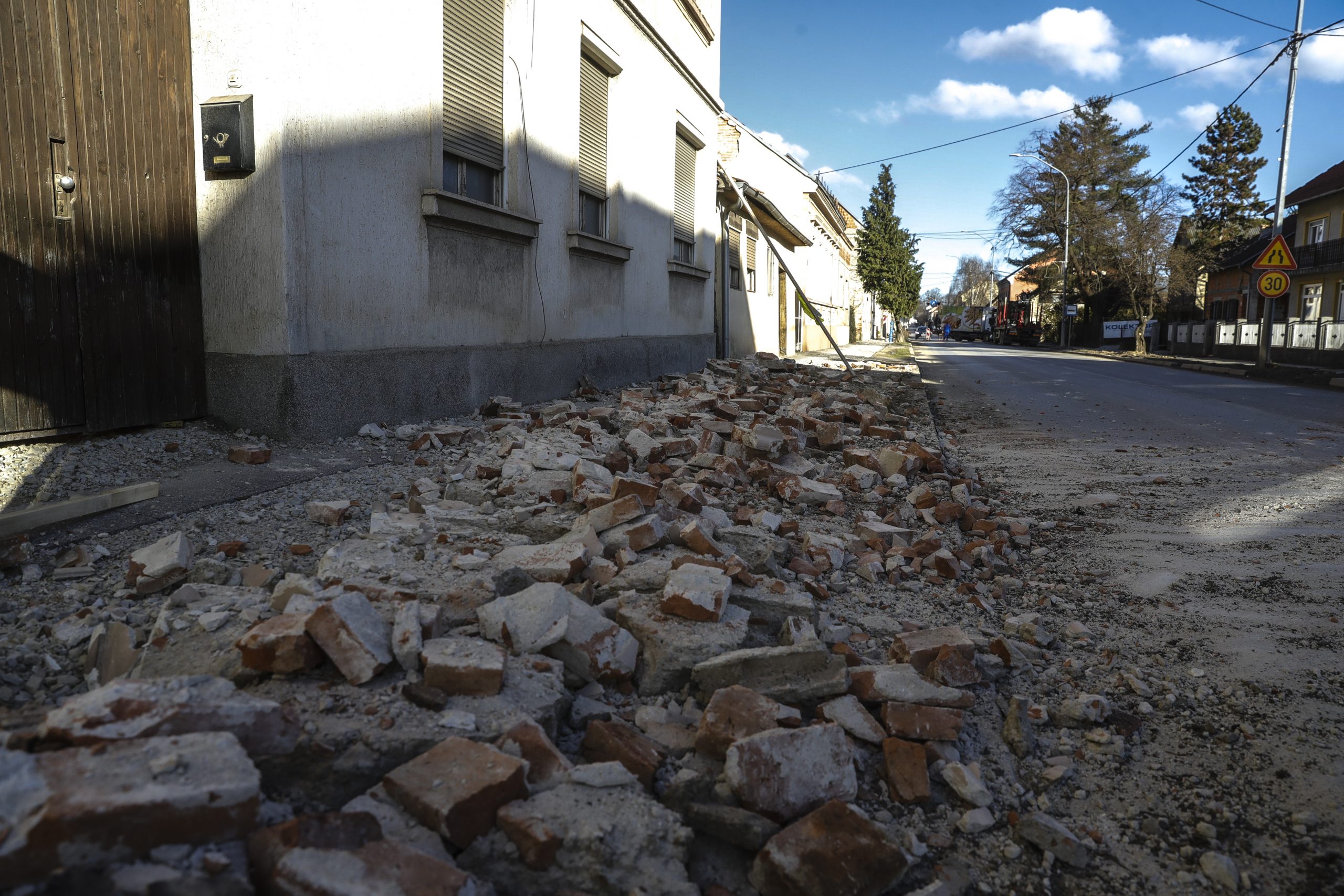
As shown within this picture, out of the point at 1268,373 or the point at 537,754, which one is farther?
the point at 1268,373

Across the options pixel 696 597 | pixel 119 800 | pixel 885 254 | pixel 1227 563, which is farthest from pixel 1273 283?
pixel 885 254

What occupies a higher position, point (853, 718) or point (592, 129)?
point (592, 129)

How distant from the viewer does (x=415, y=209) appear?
5.53m

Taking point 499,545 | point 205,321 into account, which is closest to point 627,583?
point 499,545

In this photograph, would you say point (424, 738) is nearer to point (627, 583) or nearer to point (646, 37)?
point (627, 583)

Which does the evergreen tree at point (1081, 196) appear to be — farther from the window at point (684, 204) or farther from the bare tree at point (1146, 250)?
the window at point (684, 204)

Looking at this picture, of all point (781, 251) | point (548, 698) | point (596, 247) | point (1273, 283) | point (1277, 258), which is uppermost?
point (781, 251)

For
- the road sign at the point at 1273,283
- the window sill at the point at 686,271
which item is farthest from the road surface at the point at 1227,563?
the road sign at the point at 1273,283

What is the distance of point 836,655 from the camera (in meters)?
2.48

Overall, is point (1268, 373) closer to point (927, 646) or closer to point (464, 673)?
point (927, 646)

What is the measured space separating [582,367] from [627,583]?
5.54 m

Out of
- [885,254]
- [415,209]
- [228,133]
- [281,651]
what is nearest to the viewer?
[281,651]

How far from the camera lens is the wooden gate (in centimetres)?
382

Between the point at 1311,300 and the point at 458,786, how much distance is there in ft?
143
